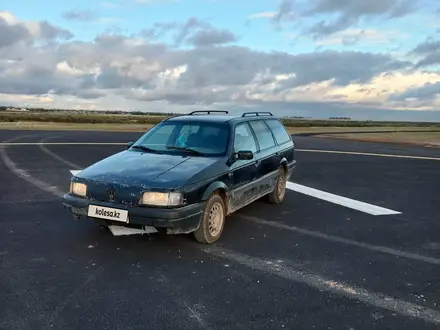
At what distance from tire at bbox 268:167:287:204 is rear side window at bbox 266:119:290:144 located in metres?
0.57

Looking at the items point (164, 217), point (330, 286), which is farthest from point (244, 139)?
point (330, 286)

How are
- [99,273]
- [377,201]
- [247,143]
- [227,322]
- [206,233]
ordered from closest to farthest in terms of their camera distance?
[227,322] → [99,273] → [206,233] → [247,143] → [377,201]

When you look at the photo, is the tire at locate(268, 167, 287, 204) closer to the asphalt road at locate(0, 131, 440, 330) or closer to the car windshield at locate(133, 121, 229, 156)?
the asphalt road at locate(0, 131, 440, 330)

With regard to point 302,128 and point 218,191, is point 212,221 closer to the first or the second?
point 218,191

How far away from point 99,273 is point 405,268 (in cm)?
323

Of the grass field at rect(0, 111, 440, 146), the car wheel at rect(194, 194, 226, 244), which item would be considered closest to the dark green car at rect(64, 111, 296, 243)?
the car wheel at rect(194, 194, 226, 244)

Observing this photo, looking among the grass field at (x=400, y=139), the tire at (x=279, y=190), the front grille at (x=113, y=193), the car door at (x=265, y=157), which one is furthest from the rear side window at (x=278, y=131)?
the grass field at (x=400, y=139)

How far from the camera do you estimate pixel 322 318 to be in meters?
3.74

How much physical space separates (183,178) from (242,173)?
140cm

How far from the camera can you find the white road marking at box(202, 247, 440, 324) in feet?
12.8

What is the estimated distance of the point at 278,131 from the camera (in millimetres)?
8609

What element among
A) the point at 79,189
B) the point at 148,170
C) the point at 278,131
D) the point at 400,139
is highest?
the point at 278,131

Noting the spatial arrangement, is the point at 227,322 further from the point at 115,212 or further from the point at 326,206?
the point at 326,206

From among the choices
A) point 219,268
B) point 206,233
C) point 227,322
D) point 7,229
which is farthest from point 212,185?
point 7,229
